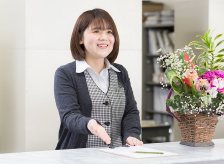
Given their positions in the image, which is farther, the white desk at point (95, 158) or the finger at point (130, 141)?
the finger at point (130, 141)

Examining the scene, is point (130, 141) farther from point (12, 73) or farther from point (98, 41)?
point (12, 73)

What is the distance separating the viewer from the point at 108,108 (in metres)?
2.00

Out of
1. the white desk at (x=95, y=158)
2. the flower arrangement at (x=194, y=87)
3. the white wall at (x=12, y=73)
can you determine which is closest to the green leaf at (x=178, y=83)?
the flower arrangement at (x=194, y=87)

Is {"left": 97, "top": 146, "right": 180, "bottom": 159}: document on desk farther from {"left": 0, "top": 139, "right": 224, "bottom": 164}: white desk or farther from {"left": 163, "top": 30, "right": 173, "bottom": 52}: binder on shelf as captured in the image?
{"left": 163, "top": 30, "right": 173, "bottom": 52}: binder on shelf

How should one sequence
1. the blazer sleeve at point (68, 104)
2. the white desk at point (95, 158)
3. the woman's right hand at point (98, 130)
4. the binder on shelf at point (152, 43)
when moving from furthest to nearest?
the binder on shelf at point (152, 43), the blazer sleeve at point (68, 104), the woman's right hand at point (98, 130), the white desk at point (95, 158)

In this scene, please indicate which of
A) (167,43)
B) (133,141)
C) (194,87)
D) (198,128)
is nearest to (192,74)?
(194,87)

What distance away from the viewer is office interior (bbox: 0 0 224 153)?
8.25ft

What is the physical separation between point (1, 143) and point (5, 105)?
0.31 metres

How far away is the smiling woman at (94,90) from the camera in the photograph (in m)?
1.94

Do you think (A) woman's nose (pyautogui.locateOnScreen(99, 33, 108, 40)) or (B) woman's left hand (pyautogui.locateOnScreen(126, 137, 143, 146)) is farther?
(A) woman's nose (pyautogui.locateOnScreen(99, 33, 108, 40))

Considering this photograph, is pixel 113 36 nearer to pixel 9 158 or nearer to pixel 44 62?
pixel 44 62

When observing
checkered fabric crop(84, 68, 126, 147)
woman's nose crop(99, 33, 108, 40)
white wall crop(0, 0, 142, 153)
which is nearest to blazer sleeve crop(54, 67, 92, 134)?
checkered fabric crop(84, 68, 126, 147)

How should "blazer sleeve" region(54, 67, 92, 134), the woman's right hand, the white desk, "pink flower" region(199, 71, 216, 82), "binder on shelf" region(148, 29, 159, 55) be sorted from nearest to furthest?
1. the white desk
2. the woman's right hand
3. "blazer sleeve" region(54, 67, 92, 134)
4. "pink flower" region(199, 71, 216, 82)
5. "binder on shelf" region(148, 29, 159, 55)

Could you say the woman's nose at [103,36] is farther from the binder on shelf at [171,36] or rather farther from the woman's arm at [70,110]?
the binder on shelf at [171,36]
